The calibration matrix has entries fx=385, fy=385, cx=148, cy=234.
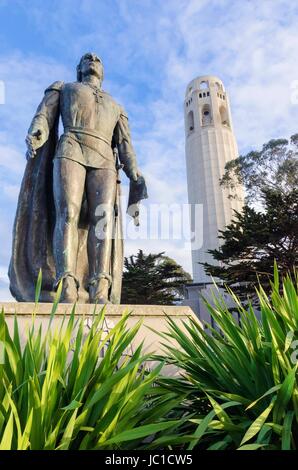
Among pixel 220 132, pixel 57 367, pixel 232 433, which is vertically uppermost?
pixel 220 132

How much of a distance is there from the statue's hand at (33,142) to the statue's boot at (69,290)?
48.9 inches

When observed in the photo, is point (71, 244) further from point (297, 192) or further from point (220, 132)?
point (220, 132)

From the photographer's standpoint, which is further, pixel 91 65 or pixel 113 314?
pixel 91 65

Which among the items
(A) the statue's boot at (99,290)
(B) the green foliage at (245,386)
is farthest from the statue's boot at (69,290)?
(B) the green foliage at (245,386)

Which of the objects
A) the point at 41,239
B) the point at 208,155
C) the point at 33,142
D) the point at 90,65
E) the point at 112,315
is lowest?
the point at 112,315

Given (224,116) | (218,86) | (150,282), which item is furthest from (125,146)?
(218,86)

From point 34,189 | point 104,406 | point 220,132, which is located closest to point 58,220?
point 34,189

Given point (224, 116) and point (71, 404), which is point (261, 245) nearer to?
point (71, 404)

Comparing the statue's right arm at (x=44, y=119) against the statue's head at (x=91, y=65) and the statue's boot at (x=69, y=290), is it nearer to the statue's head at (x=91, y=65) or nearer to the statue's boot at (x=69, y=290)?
the statue's head at (x=91, y=65)

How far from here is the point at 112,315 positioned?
9.68ft

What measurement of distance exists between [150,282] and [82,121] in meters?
21.8

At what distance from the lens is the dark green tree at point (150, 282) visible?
24.8 m

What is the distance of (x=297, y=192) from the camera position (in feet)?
61.7

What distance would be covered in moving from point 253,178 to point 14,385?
79.9 feet
